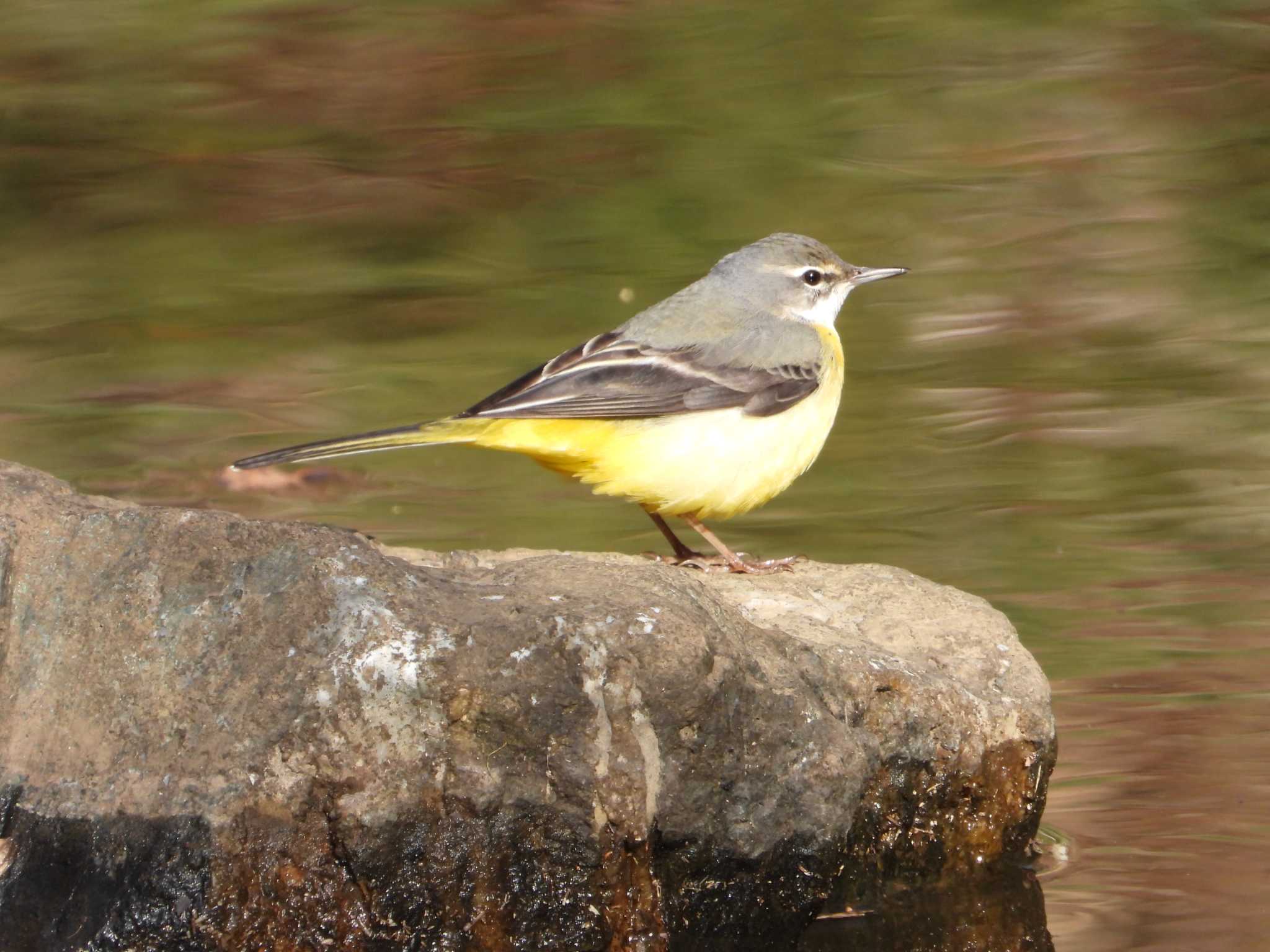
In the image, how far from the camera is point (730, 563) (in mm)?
6676

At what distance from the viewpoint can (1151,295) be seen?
1130 centimetres

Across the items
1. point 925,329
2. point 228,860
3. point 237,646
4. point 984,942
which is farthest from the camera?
point 925,329

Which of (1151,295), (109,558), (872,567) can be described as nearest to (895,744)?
(872,567)

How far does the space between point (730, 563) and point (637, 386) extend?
27.5 inches

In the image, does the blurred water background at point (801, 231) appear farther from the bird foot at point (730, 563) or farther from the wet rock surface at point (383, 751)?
the bird foot at point (730, 563)

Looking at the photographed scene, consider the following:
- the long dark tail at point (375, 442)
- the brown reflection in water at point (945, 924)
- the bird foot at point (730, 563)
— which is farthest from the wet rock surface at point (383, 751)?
the bird foot at point (730, 563)

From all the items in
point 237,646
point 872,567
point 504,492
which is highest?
point 237,646

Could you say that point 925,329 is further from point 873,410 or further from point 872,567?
point 872,567

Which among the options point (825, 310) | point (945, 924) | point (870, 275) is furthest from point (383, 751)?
point (870, 275)

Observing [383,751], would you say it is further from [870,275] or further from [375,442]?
[870,275]

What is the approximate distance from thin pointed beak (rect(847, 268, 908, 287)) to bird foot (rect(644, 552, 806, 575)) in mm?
1307

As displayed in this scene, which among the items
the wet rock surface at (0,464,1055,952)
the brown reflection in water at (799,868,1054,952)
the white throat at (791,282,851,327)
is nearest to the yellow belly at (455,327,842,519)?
the white throat at (791,282,851,327)

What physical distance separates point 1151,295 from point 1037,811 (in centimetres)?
663

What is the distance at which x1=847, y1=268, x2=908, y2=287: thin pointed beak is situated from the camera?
758 centimetres
